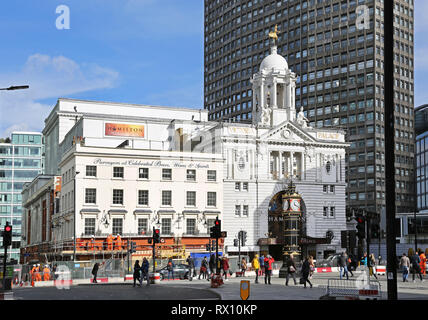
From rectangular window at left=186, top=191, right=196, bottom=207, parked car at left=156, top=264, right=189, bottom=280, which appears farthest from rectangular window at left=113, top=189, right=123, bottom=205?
parked car at left=156, top=264, right=189, bottom=280

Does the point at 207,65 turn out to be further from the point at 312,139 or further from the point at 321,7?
the point at 312,139

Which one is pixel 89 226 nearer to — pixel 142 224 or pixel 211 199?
pixel 142 224

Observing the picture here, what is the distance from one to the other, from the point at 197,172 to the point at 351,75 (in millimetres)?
61993

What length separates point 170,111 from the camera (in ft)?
309

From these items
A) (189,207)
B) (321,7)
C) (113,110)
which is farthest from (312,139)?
(321,7)

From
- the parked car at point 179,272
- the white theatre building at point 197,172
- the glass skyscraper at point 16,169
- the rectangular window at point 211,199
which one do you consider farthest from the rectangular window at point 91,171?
the glass skyscraper at point 16,169

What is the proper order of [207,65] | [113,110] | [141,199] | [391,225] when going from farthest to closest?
1. [207,65]
2. [113,110]
3. [141,199]
4. [391,225]

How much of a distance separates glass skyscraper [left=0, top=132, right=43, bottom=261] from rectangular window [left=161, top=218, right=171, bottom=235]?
97.0 metres

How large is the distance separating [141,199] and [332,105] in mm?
66989

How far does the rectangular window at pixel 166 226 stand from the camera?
71238 mm

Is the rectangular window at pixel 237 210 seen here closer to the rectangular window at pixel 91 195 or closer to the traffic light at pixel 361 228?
the rectangular window at pixel 91 195

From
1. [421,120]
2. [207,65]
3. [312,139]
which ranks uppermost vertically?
[207,65]

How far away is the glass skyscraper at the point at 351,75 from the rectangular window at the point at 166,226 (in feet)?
192

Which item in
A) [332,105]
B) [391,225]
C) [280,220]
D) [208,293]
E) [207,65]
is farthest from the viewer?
[207,65]
